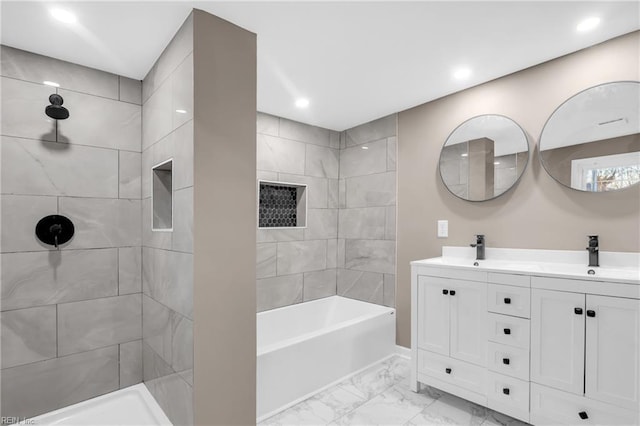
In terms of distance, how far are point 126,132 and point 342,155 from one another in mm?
2242

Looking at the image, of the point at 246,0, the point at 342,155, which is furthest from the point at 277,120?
the point at 246,0

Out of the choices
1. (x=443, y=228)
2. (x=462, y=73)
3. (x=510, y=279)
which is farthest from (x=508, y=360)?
(x=462, y=73)

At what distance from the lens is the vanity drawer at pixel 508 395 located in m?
1.91

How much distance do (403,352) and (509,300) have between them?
144cm

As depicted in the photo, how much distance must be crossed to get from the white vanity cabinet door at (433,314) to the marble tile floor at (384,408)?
38cm

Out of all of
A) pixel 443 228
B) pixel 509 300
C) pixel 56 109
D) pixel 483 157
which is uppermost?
pixel 56 109

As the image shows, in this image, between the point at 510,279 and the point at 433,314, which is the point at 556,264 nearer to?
the point at 510,279

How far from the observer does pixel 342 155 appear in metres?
3.79

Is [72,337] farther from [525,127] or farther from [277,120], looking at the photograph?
[525,127]

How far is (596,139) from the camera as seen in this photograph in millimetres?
2004

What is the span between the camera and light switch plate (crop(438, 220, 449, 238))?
2770 mm

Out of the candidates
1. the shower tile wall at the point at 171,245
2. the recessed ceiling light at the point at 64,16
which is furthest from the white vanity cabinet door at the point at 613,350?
the recessed ceiling light at the point at 64,16

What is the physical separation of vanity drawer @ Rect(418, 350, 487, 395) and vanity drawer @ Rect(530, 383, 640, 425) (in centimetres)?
30

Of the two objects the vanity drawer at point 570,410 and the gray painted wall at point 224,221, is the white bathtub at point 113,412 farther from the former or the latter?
the vanity drawer at point 570,410
